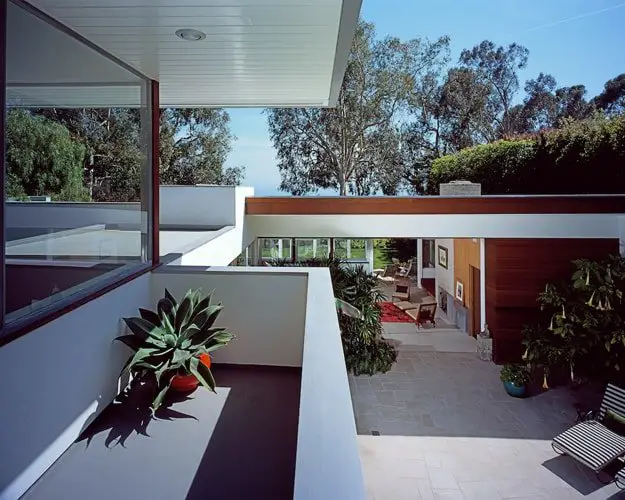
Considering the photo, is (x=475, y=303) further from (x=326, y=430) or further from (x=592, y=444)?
(x=326, y=430)

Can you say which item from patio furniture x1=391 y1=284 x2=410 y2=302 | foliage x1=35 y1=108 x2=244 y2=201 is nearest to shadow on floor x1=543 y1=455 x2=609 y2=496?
foliage x1=35 y1=108 x2=244 y2=201

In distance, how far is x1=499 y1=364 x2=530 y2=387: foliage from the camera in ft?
25.5

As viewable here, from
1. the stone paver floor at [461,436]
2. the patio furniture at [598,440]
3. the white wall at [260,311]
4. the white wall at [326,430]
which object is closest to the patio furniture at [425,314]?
the stone paver floor at [461,436]

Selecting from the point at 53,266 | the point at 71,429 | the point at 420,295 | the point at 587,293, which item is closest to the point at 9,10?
the point at 53,266

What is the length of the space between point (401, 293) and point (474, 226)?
6.96 m

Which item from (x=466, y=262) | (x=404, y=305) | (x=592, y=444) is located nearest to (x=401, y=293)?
(x=404, y=305)

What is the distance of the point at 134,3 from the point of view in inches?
94.7

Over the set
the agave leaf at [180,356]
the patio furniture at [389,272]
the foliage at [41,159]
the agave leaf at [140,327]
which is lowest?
the patio furniture at [389,272]

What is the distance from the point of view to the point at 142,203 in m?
3.77

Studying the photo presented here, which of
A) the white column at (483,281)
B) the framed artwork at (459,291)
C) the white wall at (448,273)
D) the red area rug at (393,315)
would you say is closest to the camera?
the white column at (483,281)

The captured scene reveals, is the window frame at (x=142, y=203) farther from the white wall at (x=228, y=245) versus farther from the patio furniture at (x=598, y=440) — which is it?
the patio furniture at (x=598, y=440)

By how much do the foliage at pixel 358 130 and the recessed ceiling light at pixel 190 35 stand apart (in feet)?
51.2

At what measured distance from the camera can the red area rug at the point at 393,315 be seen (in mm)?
12748

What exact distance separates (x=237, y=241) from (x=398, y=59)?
14.2 metres
